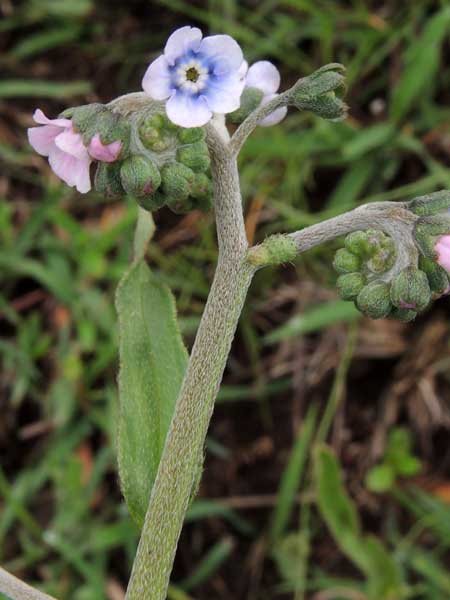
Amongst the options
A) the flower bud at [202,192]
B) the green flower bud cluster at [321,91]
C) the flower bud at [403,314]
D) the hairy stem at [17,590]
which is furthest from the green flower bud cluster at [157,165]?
the hairy stem at [17,590]

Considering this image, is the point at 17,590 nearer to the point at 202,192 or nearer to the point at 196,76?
the point at 202,192

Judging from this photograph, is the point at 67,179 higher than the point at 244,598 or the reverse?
higher

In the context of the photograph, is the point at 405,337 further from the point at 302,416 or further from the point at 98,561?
the point at 98,561

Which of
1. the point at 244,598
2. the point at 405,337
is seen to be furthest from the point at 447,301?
the point at 244,598

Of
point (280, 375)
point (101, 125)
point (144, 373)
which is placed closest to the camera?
point (101, 125)

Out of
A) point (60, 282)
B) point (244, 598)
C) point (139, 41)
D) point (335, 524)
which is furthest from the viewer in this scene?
point (139, 41)

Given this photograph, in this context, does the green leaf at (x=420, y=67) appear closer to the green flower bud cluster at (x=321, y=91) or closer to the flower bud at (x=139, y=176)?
the green flower bud cluster at (x=321, y=91)

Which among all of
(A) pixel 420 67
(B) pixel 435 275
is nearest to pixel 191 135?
(B) pixel 435 275

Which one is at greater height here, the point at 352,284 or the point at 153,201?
the point at 153,201

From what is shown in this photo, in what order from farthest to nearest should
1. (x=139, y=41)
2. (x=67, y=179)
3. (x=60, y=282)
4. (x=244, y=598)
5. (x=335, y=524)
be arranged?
(x=139, y=41) < (x=60, y=282) < (x=244, y=598) < (x=335, y=524) < (x=67, y=179)
